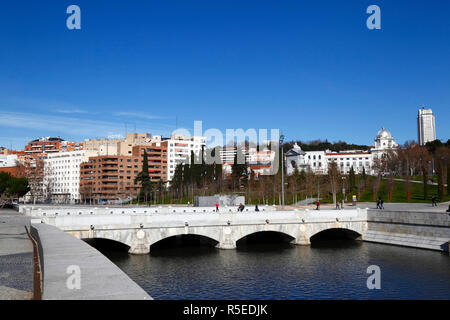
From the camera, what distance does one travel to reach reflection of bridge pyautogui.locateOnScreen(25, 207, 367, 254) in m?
30.0

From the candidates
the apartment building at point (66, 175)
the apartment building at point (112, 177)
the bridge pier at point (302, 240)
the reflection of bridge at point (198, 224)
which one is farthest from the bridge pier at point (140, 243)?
the apartment building at point (66, 175)

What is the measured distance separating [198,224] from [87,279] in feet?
84.7

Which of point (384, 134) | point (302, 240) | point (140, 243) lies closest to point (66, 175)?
point (384, 134)

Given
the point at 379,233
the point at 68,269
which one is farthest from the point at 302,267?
the point at 68,269

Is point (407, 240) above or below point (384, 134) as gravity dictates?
below

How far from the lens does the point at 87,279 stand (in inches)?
303

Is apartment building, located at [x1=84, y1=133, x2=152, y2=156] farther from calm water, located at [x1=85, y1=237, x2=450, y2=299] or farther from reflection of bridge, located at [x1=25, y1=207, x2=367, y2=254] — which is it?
calm water, located at [x1=85, y1=237, x2=450, y2=299]

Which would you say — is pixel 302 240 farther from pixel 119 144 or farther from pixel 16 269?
pixel 119 144

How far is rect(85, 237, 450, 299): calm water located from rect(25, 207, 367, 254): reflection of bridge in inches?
54.5

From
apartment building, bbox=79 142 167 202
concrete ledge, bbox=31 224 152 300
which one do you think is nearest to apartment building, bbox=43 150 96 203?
apartment building, bbox=79 142 167 202

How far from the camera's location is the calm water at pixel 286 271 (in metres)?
20.7

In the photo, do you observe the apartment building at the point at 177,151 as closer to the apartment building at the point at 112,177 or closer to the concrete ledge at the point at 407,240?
the apartment building at the point at 112,177
